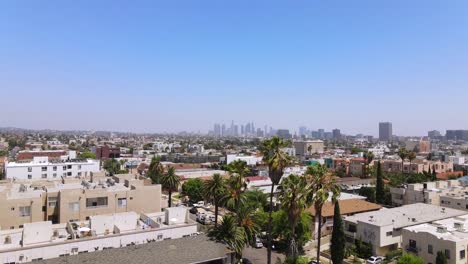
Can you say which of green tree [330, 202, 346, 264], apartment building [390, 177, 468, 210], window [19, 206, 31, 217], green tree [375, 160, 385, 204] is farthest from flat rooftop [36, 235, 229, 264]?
green tree [375, 160, 385, 204]

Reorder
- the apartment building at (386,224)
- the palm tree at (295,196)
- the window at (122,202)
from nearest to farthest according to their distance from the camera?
the palm tree at (295,196), the apartment building at (386,224), the window at (122,202)

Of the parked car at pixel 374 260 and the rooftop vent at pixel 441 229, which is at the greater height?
the rooftop vent at pixel 441 229

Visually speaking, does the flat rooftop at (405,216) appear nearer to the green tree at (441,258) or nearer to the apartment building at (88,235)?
the green tree at (441,258)

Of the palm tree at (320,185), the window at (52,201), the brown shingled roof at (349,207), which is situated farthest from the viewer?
the brown shingled roof at (349,207)

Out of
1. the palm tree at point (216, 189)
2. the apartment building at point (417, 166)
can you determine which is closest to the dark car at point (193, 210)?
the palm tree at point (216, 189)

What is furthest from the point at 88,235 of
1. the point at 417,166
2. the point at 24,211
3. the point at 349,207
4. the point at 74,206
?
the point at 417,166

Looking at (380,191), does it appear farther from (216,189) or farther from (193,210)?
(216,189)
